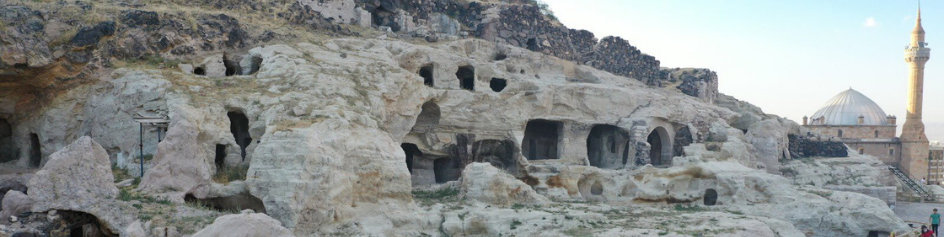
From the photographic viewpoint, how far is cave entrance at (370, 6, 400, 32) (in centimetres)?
3522

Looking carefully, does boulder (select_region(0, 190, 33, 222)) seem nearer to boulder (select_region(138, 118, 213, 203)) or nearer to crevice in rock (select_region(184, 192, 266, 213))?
boulder (select_region(138, 118, 213, 203))

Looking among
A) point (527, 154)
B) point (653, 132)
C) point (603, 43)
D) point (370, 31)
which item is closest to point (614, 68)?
point (603, 43)

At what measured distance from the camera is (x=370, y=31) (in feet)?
104

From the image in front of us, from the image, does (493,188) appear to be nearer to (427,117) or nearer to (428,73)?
(427,117)

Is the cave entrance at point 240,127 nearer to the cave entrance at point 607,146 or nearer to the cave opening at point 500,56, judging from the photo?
the cave opening at point 500,56

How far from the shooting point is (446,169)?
27.8m

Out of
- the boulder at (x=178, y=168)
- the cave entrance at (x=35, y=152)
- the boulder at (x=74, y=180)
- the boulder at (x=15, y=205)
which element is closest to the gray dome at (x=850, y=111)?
the boulder at (x=178, y=168)

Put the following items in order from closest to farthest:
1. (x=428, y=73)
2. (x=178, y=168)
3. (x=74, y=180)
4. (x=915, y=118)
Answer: (x=74, y=180) < (x=178, y=168) < (x=428, y=73) < (x=915, y=118)

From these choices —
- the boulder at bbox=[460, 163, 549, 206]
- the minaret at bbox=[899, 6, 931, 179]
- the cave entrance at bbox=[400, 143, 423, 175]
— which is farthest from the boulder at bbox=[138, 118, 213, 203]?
the minaret at bbox=[899, 6, 931, 179]

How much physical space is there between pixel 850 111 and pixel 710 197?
38.7 metres

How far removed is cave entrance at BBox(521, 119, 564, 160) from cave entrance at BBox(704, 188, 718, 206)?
293 inches

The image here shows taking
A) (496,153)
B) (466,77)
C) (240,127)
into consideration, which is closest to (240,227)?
(240,127)

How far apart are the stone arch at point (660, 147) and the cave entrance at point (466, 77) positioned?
810 cm

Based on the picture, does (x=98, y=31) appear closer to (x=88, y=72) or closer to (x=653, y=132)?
(x=88, y=72)
